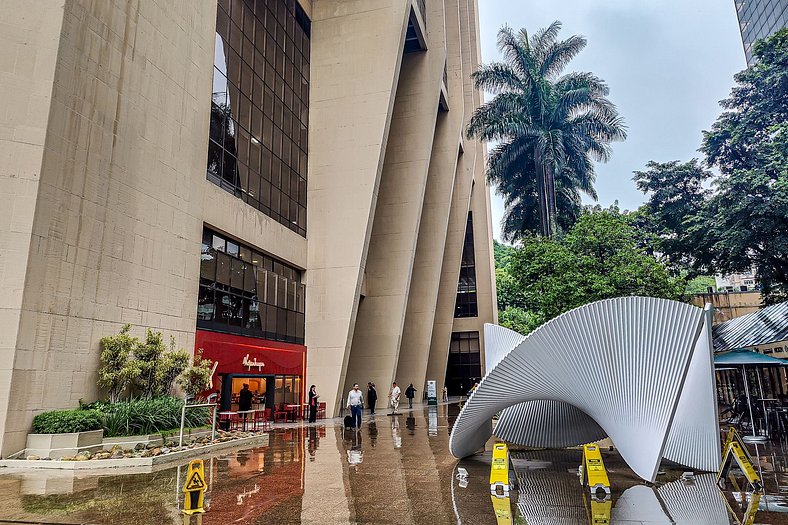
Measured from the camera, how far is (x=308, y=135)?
27.3 m

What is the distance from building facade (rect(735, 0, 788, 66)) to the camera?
1940 inches

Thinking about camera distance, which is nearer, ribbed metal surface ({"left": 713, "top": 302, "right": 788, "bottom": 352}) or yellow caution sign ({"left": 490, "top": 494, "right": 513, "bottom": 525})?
yellow caution sign ({"left": 490, "top": 494, "right": 513, "bottom": 525})

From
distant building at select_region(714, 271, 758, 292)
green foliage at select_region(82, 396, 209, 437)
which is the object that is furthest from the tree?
distant building at select_region(714, 271, 758, 292)

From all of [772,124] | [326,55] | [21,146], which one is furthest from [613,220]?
[21,146]

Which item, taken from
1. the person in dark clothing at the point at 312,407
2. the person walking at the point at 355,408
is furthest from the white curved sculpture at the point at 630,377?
the person in dark clothing at the point at 312,407

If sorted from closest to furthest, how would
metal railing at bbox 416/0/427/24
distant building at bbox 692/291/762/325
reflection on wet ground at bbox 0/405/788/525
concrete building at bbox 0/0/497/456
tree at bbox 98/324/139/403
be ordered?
reflection on wet ground at bbox 0/405/788/525 < concrete building at bbox 0/0/497/456 < tree at bbox 98/324/139/403 < metal railing at bbox 416/0/427/24 < distant building at bbox 692/291/762/325

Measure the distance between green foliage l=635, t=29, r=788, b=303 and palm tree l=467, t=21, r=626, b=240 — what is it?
3.68 metres

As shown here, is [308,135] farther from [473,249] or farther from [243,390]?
[473,249]

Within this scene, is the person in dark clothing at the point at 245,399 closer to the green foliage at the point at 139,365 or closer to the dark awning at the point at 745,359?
the green foliage at the point at 139,365

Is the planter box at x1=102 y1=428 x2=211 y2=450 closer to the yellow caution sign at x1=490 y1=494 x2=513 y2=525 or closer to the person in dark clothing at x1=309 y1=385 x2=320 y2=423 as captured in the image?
the yellow caution sign at x1=490 y1=494 x2=513 y2=525

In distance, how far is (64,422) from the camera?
11.3 meters

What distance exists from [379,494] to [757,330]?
16504mm

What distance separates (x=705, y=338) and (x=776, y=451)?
5318 mm

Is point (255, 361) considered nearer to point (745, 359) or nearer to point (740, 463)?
point (745, 359)
